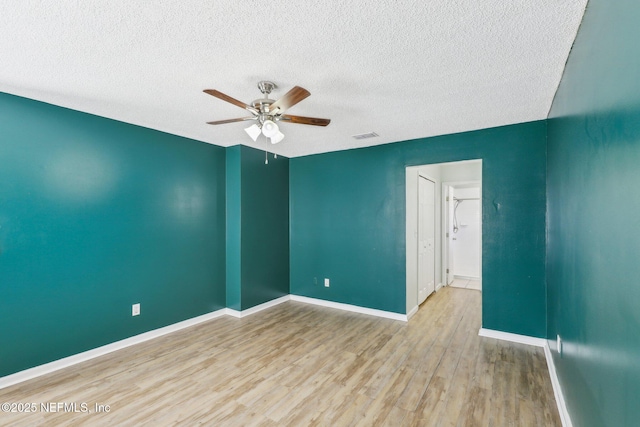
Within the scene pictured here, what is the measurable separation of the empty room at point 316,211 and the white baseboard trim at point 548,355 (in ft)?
0.08

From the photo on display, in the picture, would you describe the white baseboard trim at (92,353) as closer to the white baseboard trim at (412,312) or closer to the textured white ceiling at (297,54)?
the textured white ceiling at (297,54)

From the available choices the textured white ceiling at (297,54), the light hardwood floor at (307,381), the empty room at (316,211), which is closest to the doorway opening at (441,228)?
the empty room at (316,211)

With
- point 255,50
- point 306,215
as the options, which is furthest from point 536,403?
point 306,215

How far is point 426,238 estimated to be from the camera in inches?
194

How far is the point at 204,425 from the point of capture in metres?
2.05

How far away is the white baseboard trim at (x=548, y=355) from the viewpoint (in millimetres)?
2031

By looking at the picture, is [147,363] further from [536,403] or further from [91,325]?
[536,403]

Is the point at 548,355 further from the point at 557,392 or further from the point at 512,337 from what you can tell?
the point at 557,392

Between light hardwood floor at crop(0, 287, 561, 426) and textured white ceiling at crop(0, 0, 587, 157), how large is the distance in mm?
2485

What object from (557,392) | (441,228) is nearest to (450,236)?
(441,228)

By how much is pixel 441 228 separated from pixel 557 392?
365cm

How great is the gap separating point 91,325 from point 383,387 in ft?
9.60

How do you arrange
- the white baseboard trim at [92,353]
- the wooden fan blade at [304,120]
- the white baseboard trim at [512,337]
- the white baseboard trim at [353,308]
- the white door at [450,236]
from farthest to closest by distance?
the white door at [450,236] → the white baseboard trim at [353,308] → the white baseboard trim at [512,337] → the white baseboard trim at [92,353] → the wooden fan blade at [304,120]

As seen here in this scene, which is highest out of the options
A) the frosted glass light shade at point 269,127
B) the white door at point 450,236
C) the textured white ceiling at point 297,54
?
the textured white ceiling at point 297,54
